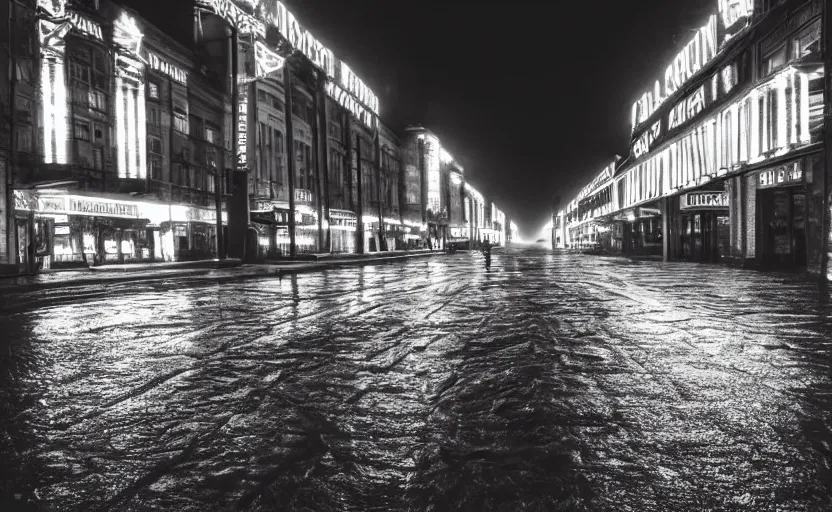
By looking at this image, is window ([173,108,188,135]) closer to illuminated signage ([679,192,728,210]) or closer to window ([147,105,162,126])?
window ([147,105,162,126])

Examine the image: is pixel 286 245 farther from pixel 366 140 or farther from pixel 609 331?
pixel 609 331

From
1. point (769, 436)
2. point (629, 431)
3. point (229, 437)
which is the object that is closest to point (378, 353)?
point (229, 437)

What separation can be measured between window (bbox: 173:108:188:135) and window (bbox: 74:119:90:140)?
6.81 meters

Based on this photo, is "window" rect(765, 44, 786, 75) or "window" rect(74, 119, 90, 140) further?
"window" rect(74, 119, 90, 140)

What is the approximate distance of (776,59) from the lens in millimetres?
18297

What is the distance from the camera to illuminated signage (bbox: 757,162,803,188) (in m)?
17.2

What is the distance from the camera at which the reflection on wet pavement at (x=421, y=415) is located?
229 cm

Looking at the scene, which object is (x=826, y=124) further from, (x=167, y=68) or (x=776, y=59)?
(x=167, y=68)

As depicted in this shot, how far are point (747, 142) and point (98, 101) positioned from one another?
29964 mm

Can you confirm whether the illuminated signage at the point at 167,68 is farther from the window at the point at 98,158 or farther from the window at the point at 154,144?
the window at the point at 98,158

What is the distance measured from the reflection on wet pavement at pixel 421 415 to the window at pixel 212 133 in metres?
33.9

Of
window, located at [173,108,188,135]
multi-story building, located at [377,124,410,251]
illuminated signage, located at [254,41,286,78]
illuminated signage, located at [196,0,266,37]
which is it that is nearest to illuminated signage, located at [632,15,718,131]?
illuminated signage, located at [254,41,286,78]

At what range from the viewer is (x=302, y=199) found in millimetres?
43125

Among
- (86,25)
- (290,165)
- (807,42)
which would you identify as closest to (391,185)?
(290,165)
